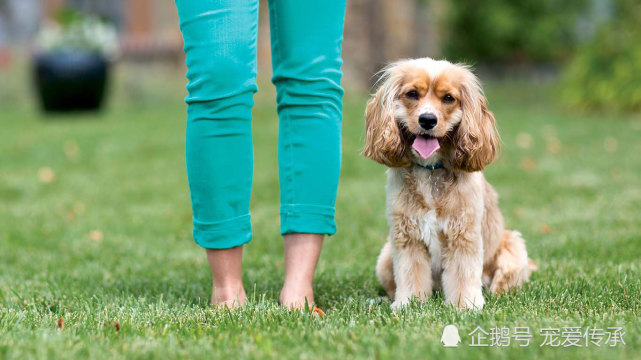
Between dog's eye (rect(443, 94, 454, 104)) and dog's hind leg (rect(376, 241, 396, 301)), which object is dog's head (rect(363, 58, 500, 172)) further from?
dog's hind leg (rect(376, 241, 396, 301))

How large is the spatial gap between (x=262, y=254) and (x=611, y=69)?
30.5 ft

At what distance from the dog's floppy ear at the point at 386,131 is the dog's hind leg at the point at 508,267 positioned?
618mm

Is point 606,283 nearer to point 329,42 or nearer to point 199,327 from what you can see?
point 329,42

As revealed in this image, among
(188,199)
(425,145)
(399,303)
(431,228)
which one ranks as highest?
(425,145)

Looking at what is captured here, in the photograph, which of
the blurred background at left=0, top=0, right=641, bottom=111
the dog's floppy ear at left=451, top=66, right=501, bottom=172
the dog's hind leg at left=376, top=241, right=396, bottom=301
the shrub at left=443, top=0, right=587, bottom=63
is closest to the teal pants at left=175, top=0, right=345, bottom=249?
the dog's hind leg at left=376, top=241, right=396, bottom=301

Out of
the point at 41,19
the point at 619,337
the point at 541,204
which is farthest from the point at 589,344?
the point at 41,19

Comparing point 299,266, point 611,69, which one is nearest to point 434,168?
point 299,266

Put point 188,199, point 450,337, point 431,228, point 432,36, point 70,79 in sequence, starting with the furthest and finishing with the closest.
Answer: point 432,36, point 70,79, point 188,199, point 431,228, point 450,337

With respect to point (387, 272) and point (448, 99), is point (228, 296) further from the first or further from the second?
point (448, 99)

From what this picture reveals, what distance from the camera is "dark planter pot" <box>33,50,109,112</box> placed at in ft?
36.8

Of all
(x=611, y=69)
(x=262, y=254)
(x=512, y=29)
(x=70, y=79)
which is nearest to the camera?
(x=262, y=254)

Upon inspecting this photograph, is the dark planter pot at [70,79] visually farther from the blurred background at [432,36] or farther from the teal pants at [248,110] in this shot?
the teal pants at [248,110]

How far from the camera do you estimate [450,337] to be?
2.01m

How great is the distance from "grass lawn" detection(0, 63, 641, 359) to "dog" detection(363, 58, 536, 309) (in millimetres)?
162
